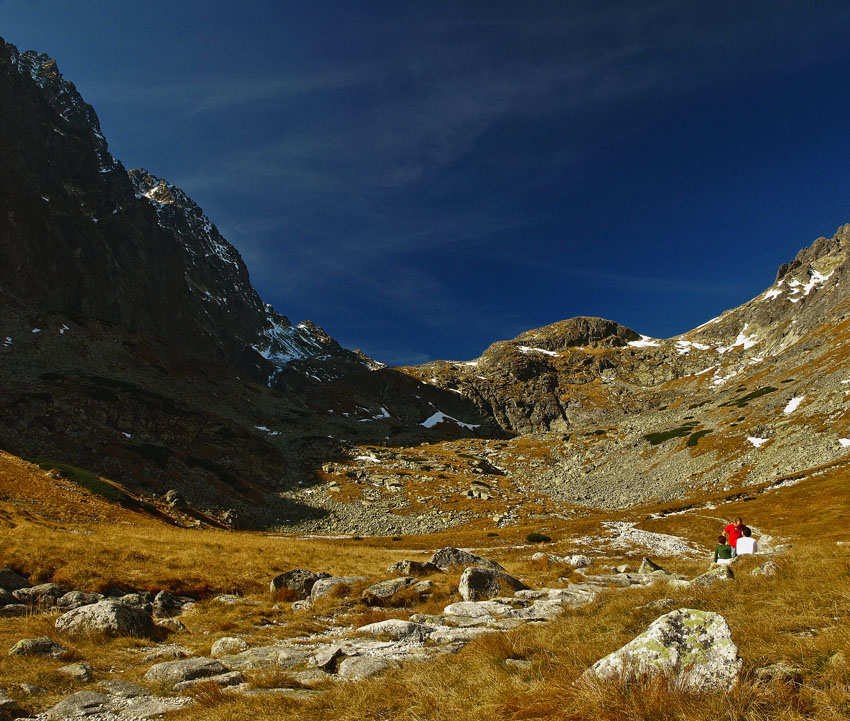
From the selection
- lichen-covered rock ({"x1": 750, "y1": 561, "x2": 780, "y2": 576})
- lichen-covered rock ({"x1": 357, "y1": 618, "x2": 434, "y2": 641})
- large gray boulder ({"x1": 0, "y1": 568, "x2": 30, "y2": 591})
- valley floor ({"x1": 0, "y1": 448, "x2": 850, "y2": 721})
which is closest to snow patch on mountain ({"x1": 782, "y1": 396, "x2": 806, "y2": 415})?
valley floor ({"x1": 0, "y1": 448, "x2": 850, "y2": 721})

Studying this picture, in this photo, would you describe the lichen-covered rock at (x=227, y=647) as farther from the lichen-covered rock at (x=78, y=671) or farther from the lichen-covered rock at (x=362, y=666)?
the lichen-covered rock at (x=362, y=666)

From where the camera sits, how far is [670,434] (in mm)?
109125

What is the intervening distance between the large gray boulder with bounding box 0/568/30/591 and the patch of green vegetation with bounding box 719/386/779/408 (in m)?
130

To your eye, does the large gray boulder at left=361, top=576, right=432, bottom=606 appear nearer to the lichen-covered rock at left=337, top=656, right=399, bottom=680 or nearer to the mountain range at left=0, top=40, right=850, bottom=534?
the lichen-covered rock at left=337, top=656, right=399, bottom=680

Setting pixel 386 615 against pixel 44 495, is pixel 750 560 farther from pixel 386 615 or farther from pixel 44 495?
pixel 44 495

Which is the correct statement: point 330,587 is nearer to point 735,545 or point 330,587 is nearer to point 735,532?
point 735,545

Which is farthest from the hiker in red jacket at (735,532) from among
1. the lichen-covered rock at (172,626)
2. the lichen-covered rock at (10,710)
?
the lichen-covered rock at (10,710)

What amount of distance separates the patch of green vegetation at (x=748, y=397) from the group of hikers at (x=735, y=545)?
360 feet

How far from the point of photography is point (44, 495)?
1348 inches

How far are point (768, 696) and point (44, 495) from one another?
44.2m

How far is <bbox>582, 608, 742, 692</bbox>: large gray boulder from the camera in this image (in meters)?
5.46

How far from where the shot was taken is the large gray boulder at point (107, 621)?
1134 centimetres

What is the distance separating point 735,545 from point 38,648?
23461 millimetres

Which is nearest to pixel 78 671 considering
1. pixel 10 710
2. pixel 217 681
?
pixel 10 710
